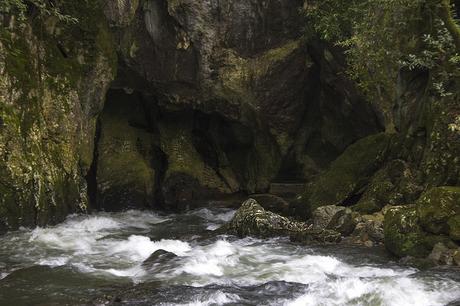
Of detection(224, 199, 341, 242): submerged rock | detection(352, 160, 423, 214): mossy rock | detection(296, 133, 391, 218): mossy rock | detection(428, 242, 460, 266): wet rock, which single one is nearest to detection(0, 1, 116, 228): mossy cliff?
detection(224, 199, 341, 242): submerged rock

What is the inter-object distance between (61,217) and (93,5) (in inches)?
273

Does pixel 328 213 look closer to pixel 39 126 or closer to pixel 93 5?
pixel 39 126

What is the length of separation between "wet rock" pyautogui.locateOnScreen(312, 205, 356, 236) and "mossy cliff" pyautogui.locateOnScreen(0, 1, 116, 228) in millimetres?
7226

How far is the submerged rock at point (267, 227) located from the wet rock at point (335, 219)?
0.35m

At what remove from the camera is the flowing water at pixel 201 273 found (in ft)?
27.7

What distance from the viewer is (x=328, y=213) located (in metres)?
13.9

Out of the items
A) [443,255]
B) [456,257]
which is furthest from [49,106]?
[456,257]

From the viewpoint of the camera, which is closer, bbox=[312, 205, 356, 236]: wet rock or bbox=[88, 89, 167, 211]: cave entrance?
bbox=[312, 205, 356, 236]: wet rock

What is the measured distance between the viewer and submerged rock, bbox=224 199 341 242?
42.0 feet

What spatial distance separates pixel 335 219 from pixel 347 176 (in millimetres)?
3133

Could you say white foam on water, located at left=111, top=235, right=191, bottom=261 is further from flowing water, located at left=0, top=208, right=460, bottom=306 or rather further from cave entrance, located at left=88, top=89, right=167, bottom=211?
cave entrance, located at left=88, top=89, right=167, bottom=211

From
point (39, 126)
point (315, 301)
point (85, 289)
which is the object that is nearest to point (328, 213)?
point (315, 301)

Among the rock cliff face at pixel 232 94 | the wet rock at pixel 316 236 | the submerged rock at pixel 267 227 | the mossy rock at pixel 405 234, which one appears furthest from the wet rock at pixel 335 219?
the rock cliff face at pixel 232 94

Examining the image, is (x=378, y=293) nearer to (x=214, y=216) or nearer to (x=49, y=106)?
(x=49, y=106)
